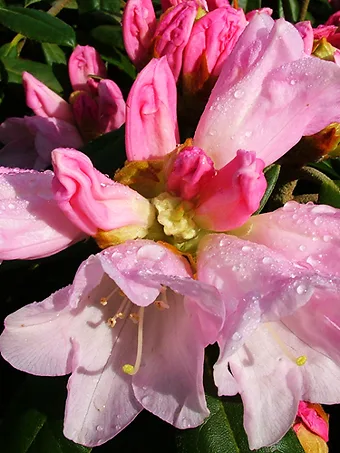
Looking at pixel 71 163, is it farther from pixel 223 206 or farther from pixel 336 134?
pixel 336 134

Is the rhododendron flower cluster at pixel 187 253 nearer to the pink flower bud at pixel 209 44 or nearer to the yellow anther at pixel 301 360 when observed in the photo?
the yellow anther at pixel 301 360

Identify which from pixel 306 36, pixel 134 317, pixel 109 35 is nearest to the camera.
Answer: pixel 134 317

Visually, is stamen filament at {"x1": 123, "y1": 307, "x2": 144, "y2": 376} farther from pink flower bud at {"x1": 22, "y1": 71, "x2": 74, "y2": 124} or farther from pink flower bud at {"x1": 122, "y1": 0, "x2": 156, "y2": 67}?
pink flower bud at {"x1": 22, "y1": 71, "x2": 74, "y2": 124}

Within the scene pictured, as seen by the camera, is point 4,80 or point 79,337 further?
point 4,80

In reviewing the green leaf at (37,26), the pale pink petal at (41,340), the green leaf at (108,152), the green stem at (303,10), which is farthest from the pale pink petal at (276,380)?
the green stem at (303,10)

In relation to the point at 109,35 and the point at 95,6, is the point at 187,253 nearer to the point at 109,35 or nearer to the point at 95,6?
the point at 109,35

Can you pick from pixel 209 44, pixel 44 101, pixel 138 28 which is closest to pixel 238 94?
pixel 209 44

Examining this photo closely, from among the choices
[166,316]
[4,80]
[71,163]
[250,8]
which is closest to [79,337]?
[166,316]
